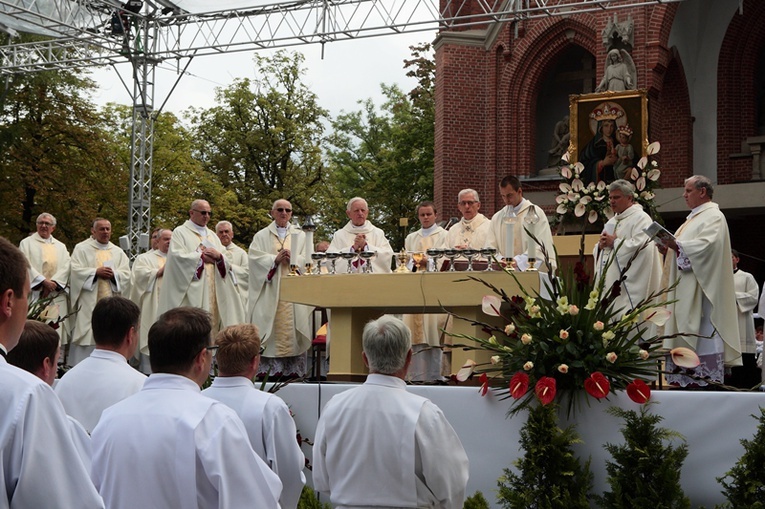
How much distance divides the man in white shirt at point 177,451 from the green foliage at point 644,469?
296 centimetres

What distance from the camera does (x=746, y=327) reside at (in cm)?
1235

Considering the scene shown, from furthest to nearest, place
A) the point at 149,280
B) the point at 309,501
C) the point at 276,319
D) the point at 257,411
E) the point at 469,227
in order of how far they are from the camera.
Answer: the point at 149,280
the point at 276,319
the point at 469,227
the point at 309,501
the point at 257,411

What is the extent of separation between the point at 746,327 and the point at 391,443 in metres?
8.96

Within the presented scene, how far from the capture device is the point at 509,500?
610cm

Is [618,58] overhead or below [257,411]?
overhead

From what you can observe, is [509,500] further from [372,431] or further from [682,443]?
[372,431]

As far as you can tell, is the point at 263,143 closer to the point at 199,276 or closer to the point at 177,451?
the point at 199,276

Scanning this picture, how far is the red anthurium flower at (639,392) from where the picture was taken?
20.0ft

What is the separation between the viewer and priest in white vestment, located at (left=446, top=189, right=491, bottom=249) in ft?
36.4

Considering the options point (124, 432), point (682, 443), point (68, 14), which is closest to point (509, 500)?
point (682, 443)

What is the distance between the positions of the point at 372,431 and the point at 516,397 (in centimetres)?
190

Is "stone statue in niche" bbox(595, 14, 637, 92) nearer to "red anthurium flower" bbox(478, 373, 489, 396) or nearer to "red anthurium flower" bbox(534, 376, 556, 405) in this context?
"red anthurium flower" bbox(478, 373, 489, 396)

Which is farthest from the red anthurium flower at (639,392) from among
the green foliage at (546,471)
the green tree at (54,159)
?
the green tree at (54,159)

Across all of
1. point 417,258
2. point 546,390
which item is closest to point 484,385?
point 546,390
